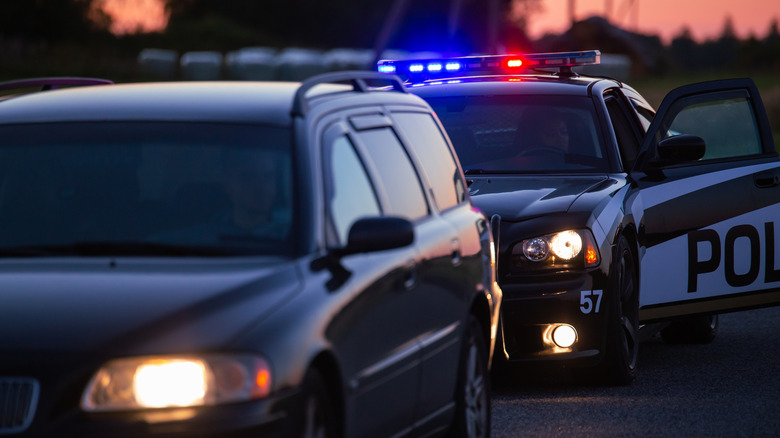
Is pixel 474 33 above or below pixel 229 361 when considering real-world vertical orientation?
above

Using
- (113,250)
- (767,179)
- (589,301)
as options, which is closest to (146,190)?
(113,250)

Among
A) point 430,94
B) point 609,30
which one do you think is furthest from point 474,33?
point 430,94

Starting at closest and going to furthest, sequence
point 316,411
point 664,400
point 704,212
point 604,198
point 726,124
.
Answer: point 316,411
point 664,400
point 604,198
point 704,212
point 726,124

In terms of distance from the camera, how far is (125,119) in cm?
582

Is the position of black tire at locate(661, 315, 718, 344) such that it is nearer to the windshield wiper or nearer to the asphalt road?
the asphalt road

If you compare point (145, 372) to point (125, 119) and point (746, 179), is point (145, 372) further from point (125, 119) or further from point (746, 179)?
point (746, 179)

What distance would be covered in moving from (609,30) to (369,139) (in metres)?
108

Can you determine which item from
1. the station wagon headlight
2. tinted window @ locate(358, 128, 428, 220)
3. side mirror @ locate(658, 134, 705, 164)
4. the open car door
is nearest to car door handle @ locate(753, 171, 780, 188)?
the open car door

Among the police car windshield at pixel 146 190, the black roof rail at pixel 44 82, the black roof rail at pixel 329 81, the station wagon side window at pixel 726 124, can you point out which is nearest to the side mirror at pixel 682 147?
the station wagon side window at pixel 726 124

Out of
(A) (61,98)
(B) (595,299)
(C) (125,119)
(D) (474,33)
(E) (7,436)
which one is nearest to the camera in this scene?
(E) (7,436)

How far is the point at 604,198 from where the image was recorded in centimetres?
916

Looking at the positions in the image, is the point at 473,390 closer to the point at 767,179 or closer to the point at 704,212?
the point at 704,212

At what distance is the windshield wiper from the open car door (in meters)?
4.86

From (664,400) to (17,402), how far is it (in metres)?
5.08
